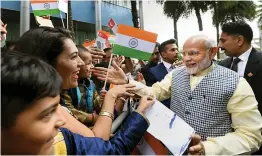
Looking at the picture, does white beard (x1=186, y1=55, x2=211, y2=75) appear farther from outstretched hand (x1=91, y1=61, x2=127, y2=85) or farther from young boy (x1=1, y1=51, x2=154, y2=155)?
young boy (x1=1, y1=51, x2=154, y2=155)

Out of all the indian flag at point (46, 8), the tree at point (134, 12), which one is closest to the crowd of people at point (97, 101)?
the indian flag at point (46, 8)

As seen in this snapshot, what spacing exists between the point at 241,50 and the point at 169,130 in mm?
2049

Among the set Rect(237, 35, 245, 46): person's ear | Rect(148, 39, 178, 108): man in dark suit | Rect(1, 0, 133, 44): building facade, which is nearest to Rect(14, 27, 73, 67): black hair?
Rect(237, 35, 245, 46): person's ear

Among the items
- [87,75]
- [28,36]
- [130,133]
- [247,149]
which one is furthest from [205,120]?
[28,36]

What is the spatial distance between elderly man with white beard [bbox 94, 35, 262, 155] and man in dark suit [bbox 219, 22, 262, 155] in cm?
121

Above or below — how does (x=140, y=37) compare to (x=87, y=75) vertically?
above

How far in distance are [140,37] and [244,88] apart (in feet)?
2.82

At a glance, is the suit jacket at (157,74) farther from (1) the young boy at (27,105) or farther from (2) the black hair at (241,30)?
(1) the young boy at (27,105)

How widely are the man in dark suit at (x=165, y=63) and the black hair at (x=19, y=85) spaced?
10.7 ft

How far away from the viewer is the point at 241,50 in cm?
337

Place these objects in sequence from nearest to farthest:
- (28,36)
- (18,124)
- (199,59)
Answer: (18,124) < (28,36) < (199,59)

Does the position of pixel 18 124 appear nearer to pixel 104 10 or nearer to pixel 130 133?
pixel 130 133

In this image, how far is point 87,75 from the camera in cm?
240

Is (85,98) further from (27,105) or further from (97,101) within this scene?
(27,105)
